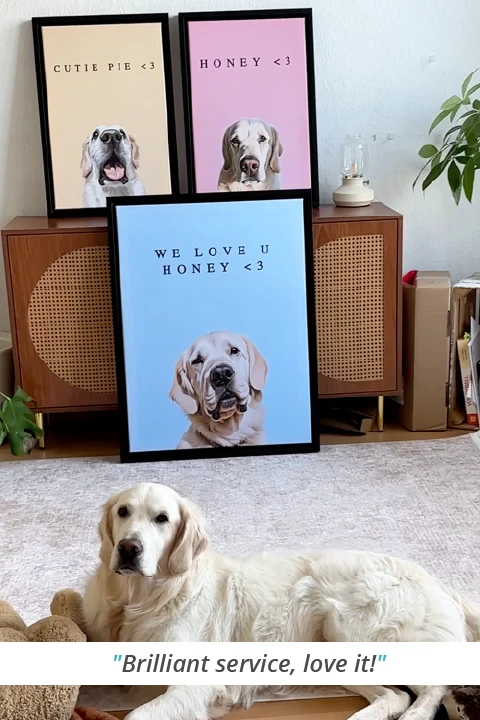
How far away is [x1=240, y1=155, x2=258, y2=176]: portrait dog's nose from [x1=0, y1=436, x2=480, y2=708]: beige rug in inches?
36.4

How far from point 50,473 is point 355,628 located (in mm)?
1397

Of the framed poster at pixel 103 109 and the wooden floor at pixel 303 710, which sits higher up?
the framed poster at pixel 103 109

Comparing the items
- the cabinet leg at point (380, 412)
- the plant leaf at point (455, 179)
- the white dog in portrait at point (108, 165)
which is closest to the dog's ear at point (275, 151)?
the white dog in portrait at point (108, 165)

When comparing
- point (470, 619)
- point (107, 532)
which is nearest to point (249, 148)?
point (107, 532)

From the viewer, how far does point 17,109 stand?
122 inches

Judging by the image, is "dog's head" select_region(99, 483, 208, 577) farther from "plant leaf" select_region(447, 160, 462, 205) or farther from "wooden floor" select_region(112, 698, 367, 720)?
"plant leaf" select_region(447, 160, 462, 205)

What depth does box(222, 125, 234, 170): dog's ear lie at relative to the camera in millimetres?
3068

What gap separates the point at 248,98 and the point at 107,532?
1788 millimetres

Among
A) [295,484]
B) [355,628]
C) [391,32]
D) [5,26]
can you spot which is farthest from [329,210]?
[355,628]

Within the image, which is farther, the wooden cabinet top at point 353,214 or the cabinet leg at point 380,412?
the cabinet leg at point 380,412

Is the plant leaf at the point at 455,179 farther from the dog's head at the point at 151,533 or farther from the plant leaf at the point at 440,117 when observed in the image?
the dog's head at the point at 151,533

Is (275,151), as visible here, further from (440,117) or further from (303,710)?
(303,710)
